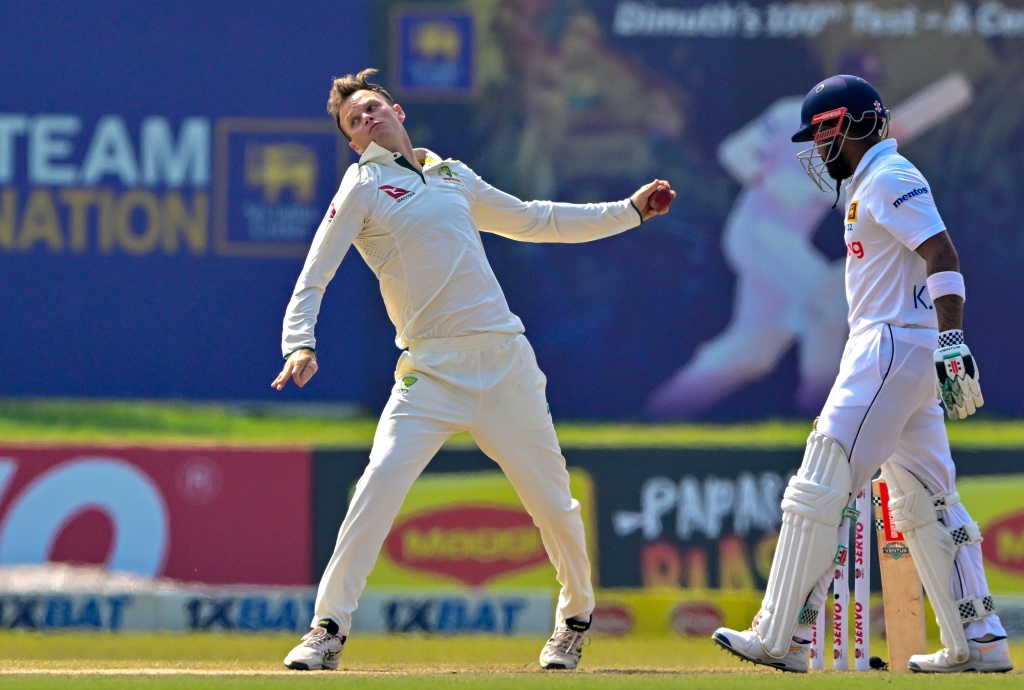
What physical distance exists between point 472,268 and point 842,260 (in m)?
6.50

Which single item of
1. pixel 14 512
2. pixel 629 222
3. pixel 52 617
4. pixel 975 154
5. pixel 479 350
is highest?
pixel 975 154

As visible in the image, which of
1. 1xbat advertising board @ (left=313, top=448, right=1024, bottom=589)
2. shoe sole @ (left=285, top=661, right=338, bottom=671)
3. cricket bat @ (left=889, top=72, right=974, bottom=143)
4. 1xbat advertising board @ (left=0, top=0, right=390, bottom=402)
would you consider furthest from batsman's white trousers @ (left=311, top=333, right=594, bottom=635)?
cricket bat @ (left=889, top=72, right=974, bottom=143)

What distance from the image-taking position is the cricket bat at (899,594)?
16.6 ft

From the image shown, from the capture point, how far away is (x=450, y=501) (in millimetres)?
8211

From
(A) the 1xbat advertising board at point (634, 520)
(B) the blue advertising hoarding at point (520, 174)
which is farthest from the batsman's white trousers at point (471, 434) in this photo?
(B) the blue advertising hoarding at point (520, 174)

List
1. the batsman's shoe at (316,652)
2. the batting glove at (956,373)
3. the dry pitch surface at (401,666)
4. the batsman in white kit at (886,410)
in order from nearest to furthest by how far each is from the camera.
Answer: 1. the dry pitch surface at (401,666)
2. the batting glove at (956,373)
3. the batsman in white kit at (886,410)
4. the batsman's shoe at (316,652)

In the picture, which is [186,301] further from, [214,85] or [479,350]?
[479,350]

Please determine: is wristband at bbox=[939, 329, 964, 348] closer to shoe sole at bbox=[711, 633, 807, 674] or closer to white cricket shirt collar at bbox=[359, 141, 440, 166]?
shoe sole at bbox=[711, 633, 807, 674]

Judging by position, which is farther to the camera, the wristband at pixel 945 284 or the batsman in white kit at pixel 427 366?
the batsman in white kit at pixel 427 366

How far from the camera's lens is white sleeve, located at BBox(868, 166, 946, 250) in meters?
4.51

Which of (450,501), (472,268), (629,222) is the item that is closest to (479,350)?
(472,268)

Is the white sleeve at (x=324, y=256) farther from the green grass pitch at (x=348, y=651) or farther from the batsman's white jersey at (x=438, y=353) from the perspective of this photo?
the green grass pitch at (x=348, y=651)

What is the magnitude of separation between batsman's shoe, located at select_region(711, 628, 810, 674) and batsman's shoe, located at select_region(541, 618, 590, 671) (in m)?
0.58

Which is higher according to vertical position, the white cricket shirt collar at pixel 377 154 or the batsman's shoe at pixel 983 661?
the white cricket shirt collar at pixel 377 154
